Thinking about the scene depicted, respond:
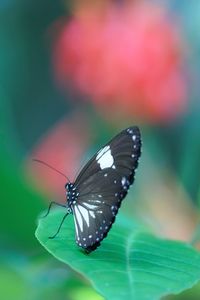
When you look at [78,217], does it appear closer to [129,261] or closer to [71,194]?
[71,194]

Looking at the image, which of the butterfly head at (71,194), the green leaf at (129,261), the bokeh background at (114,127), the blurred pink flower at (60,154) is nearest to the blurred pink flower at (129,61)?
the bokeh background at (114,127)

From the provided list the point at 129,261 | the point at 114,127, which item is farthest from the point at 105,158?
the point at 114,127

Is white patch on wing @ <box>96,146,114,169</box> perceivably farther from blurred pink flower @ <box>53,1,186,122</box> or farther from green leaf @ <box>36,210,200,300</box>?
blurred pink flower @ <box>53,1,186,122</box>

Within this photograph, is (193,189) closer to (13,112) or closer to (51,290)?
(51,290)

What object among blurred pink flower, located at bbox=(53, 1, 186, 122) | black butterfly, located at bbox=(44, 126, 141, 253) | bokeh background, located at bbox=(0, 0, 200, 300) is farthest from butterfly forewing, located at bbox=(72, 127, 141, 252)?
blurred pink flower, located at bbox=(53, 1, 186, 122)

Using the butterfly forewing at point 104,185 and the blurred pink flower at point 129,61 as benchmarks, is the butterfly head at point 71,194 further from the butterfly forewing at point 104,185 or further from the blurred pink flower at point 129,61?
the blurred pink flower at point 129,61

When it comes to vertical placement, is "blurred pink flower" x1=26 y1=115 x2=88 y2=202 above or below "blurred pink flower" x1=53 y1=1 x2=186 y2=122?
below

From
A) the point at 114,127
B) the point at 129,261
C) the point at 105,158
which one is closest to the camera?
the point at 129,261
